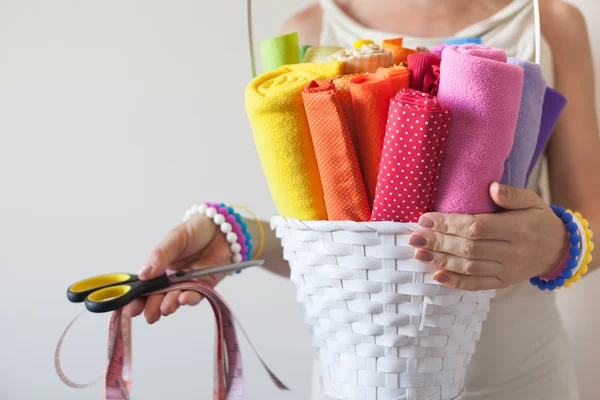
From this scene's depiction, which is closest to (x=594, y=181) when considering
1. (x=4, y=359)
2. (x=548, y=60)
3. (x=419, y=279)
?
(x=548, y=60)

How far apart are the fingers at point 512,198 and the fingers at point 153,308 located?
317 millimetres

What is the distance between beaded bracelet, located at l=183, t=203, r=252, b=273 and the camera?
25.1 inches

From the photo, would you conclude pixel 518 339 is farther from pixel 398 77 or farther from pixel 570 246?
pixel 398 77

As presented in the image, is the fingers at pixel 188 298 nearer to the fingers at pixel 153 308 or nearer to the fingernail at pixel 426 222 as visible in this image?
the fingers at pixel 153 308

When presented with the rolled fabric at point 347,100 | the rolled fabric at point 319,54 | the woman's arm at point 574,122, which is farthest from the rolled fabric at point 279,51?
the woman's arm at point 574,122

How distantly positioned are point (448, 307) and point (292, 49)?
0.31m

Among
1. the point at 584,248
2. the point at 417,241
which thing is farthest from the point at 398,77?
the point at 584,248

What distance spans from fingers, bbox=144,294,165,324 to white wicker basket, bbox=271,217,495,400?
0.44 feet

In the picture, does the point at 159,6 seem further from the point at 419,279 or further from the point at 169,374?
the point at 419,279

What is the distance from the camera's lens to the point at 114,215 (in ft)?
3.62

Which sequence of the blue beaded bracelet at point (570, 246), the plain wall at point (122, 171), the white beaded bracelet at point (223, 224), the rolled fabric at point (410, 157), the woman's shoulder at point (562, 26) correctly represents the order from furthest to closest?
the plain wall at point (122, 171) → the woman's shoulder at point (562, 26) → the white beaded bracelet at point (223, 224) → the blue beaded bracelet at point (570, 246) → the rolled fabric at point (410, 157)

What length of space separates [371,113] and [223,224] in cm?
25

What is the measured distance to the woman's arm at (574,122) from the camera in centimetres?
72

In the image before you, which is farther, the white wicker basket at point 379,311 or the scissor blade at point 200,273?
the scissor blade at point 200,273
